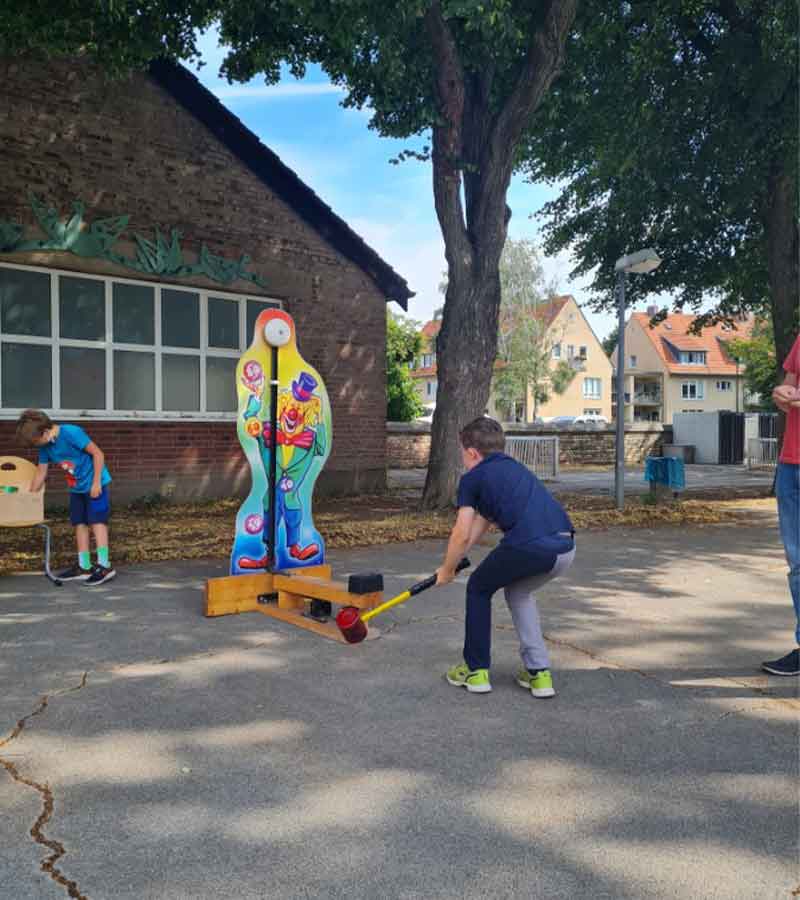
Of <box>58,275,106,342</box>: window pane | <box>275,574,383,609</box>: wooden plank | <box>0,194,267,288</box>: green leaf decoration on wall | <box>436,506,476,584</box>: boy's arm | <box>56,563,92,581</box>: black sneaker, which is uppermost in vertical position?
<box>0,194,267,288</box>: green leaf decoration on wall

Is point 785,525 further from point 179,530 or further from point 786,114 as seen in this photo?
point 786,114

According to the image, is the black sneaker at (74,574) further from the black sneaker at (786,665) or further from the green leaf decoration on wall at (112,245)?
the green leaf decoration on wall at (112,245)

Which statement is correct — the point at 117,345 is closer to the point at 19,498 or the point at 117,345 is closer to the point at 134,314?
the point at 134,314

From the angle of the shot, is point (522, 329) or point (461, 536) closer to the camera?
point (461, 536)

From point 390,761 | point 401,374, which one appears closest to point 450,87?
point 390,761

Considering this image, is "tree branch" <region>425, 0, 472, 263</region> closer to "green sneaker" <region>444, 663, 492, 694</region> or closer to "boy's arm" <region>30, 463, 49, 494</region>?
"boy's arm" <region>30, 463, 49, 494</region>

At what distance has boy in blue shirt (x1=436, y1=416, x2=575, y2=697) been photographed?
12.9 ft

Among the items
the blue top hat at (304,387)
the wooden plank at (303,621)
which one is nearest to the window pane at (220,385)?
the blue top hat at (304,387)

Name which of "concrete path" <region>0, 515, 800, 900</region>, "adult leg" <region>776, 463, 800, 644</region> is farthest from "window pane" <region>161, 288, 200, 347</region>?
"adult leg" <region>776, 463, 800, 644</region>

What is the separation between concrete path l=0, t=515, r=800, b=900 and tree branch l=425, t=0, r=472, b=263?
678cm

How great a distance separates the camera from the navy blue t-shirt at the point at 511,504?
3936mm

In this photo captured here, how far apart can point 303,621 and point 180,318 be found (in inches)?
333

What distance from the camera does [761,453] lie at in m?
25.2

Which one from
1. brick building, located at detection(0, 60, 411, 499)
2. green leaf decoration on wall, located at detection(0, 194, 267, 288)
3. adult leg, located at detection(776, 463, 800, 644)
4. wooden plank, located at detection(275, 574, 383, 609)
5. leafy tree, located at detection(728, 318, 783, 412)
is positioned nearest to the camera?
adult leg, located at detection(776, 463, 800, 644)
